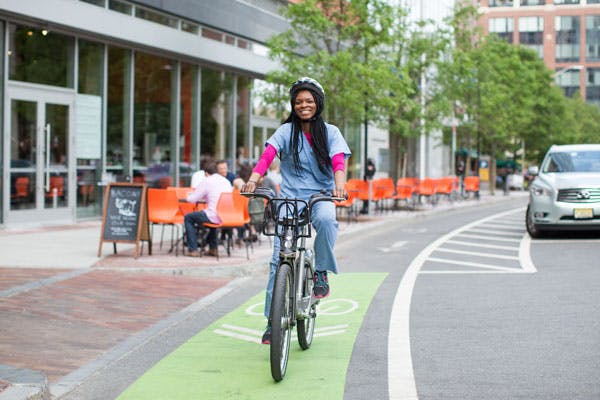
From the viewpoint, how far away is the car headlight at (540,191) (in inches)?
689

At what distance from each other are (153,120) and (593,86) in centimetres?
10280

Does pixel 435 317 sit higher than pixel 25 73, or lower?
lower

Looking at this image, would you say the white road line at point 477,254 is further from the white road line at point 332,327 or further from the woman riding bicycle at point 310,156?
the woman riding bicycle at point 310,156

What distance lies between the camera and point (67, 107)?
2027 cm

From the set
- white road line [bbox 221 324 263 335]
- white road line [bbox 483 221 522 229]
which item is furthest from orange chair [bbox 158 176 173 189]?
white road line [bbox 221 324 263 335]

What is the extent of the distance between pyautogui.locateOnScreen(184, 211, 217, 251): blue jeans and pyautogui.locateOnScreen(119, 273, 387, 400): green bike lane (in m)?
4.59

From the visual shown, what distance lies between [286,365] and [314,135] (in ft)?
5.40

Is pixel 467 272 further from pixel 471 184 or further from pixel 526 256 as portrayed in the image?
pixel 471 184

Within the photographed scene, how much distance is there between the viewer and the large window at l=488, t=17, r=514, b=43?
110562 millimetres

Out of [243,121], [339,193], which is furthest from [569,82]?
[339,193]

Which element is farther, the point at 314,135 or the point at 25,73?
the point at 25,73

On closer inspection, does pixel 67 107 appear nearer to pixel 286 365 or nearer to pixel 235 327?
pixel 235 327

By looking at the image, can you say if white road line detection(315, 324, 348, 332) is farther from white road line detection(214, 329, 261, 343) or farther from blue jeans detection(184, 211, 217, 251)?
blue jeans detection(184, 211, 217, 251)

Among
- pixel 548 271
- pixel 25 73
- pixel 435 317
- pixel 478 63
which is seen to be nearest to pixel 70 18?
pixel 25 73
